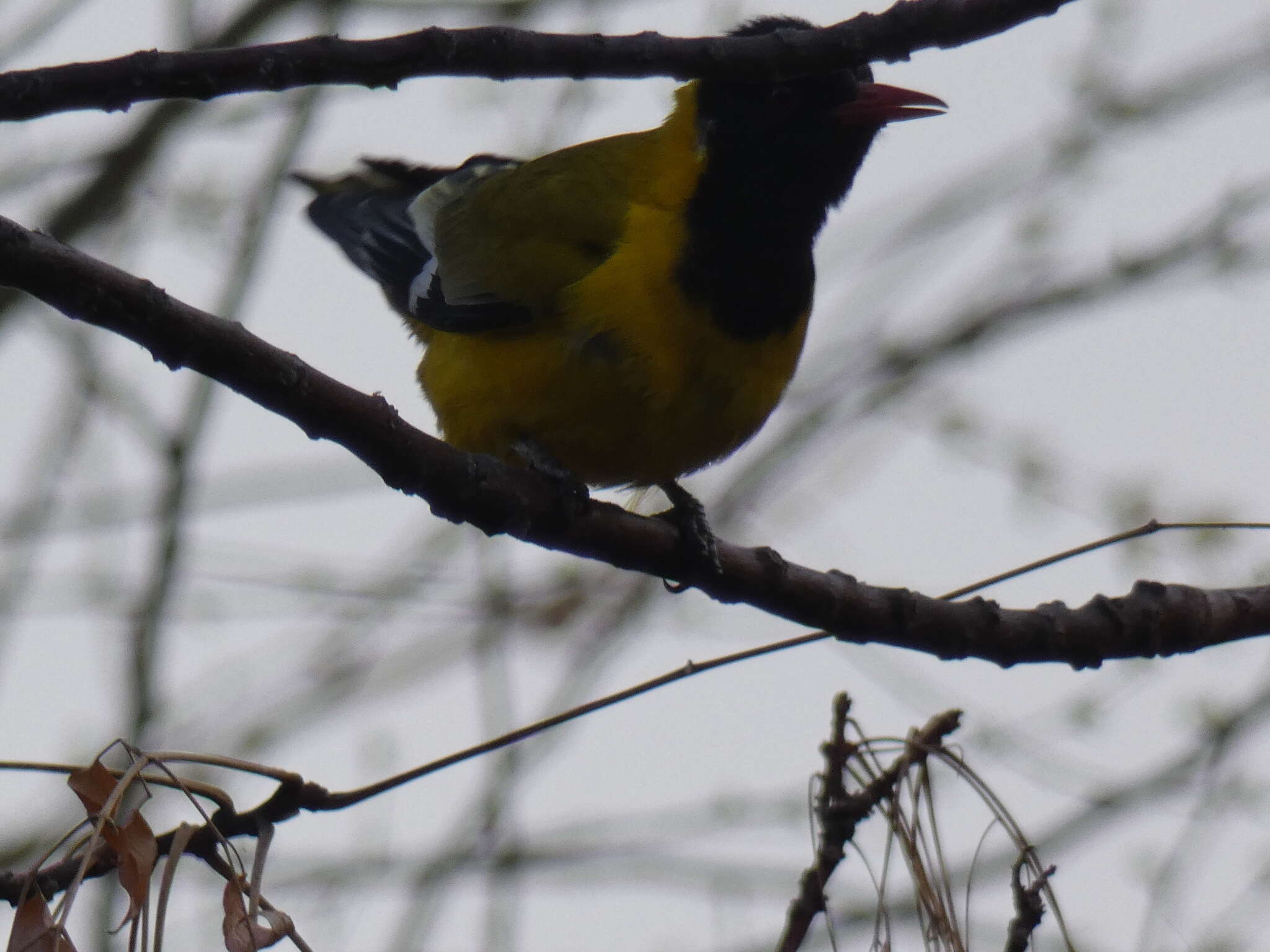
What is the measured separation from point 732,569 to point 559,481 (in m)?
0.39

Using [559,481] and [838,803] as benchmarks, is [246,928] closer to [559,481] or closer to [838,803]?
[838,803]

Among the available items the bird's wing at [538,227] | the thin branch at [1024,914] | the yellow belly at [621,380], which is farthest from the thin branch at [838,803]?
the bird's wing at [538,227]

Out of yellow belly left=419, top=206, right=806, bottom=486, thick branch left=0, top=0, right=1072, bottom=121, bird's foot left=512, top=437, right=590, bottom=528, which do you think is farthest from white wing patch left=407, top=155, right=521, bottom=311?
thick branch left=0, top=0, right=1072, bottom=121

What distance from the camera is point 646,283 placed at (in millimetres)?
3693

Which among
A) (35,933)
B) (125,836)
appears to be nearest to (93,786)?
(125,836)

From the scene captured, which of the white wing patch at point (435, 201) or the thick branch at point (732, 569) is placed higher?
the white wing patch at point (435, 201)

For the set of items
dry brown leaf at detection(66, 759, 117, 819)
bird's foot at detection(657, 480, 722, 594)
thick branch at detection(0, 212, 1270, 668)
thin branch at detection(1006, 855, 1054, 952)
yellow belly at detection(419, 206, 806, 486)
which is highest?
yellow belly at detection(419, 206, 806, 486)

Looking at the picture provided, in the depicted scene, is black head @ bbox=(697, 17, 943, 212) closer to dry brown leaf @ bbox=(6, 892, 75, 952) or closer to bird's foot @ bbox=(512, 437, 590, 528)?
bird's foot @ bbox=(512, 437, 590, 528)

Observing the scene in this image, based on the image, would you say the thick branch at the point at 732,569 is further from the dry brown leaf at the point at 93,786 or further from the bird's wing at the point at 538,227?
the bird's wing at the point at 538,227

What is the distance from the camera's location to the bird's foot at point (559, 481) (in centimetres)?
292

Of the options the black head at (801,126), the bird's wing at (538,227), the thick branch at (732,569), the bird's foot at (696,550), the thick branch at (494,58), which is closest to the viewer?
the thick branch at (494,58)

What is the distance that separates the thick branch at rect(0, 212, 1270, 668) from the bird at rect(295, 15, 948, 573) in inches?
5.4

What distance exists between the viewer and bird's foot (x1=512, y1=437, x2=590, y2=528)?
2918mm

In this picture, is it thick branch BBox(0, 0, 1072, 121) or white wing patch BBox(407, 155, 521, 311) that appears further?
white wing patch BBox(407, 155, 521, 311)
